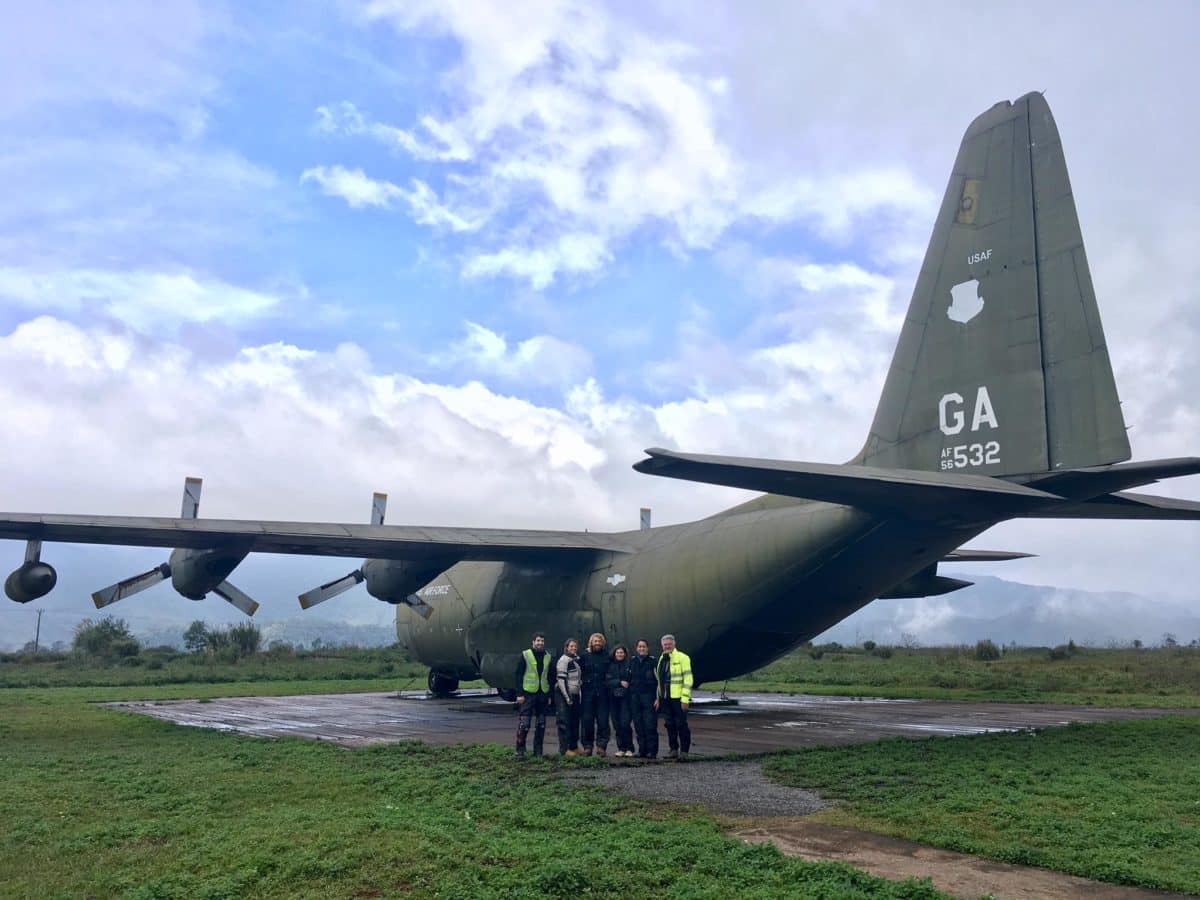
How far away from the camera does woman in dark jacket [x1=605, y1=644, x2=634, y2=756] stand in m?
13.0

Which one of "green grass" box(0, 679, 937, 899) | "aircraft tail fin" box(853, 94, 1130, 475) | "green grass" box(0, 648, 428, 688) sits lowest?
"green grass" box(0, 648, 428, 688)

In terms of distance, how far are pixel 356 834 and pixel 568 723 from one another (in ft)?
18.2

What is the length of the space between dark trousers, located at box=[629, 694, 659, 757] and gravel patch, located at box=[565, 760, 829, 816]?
659 millimetres

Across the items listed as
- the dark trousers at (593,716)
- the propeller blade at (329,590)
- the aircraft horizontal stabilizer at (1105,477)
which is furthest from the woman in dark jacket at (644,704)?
the propeller blade at (329,590)

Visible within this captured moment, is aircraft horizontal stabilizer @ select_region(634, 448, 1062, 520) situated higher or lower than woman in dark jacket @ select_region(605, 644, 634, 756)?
higher

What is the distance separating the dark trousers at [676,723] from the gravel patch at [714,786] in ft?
1.85

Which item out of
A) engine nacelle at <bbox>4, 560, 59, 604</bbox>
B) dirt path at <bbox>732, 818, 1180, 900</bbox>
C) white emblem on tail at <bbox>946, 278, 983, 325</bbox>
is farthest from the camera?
engine nacelle at <bbox>4, 560, 59, 604</bbox>

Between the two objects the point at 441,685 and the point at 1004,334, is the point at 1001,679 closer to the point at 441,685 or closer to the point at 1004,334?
the point at 441,685

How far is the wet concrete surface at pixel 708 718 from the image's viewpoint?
15211 millimetres

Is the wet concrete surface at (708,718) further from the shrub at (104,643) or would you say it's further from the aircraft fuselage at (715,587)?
the shrub at (104,643)

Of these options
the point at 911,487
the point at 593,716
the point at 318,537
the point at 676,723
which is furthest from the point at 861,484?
the point at 318,537

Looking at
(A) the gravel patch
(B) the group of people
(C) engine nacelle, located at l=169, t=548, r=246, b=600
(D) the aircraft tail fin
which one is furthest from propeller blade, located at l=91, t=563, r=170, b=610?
(D) the aircraft tail fin

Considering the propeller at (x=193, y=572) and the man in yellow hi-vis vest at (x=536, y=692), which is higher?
the propeller at (x=193, y=572)

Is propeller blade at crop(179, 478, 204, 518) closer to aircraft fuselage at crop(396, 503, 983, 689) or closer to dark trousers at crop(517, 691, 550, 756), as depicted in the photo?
aircraft fuselage at crop(396, 503, 983, 689)
